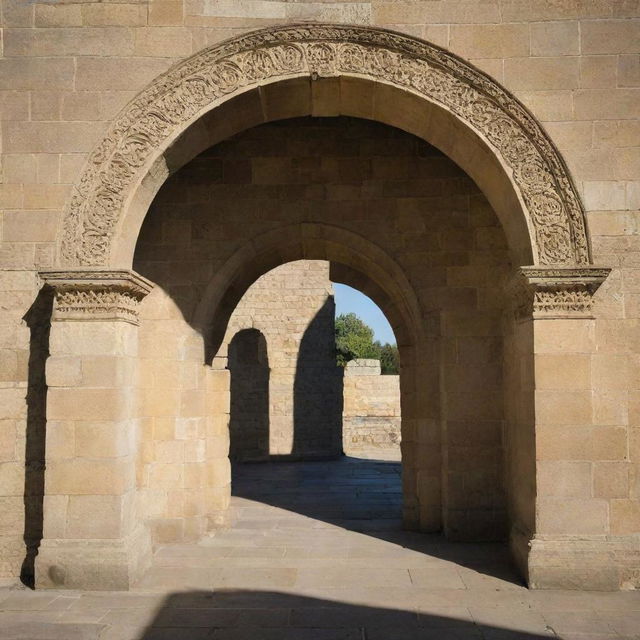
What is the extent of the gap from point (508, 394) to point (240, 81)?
12.8 ft

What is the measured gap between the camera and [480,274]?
714 cm

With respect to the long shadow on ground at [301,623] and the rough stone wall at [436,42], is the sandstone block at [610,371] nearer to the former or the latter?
the rough stone wall at [436,42]

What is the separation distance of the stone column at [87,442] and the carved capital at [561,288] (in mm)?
3246

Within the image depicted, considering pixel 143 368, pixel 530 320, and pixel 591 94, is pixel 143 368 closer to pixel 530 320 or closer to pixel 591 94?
pixel 530 320

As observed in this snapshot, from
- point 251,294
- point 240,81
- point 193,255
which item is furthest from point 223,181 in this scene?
point 251,294

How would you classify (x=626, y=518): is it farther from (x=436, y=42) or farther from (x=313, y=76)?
(x=313, y=76)

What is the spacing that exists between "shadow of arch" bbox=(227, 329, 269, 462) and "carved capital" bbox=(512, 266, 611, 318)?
1088 cm

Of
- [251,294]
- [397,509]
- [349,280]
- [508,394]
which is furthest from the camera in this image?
[251,294]

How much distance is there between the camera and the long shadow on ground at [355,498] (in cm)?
636

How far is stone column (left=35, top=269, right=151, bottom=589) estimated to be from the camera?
523 centimetres

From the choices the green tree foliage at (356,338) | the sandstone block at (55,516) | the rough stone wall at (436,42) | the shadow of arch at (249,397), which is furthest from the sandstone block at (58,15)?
the green tree foliage at (356,338)

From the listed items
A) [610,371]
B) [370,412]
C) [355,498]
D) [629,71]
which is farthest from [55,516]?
[370,412]

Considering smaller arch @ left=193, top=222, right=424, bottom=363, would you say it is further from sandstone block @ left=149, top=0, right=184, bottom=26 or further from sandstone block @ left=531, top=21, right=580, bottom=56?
sandstone block @ left=531, top=21, right=580, bottom=56

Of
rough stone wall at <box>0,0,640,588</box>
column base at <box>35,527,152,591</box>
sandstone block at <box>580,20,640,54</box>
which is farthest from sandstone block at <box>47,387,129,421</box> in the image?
sandstone block at <box>580,20,640,54</box>
